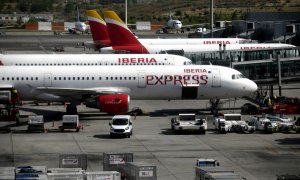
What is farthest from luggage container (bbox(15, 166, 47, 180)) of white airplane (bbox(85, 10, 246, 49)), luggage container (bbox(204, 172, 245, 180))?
white airplane (bbox(85, 10, 246, 49))

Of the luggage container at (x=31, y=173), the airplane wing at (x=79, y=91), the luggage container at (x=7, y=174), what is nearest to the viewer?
the luggage container at (x=7, y=174)

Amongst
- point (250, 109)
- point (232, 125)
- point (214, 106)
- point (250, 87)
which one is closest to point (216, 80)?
point (214, 106)

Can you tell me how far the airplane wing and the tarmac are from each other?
243cm

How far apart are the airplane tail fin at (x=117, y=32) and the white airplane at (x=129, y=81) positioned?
2956 cm

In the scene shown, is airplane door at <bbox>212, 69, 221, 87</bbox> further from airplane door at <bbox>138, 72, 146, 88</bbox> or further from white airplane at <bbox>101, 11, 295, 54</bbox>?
white airplane at <bbox>101, 11, 295, 54</bbox>

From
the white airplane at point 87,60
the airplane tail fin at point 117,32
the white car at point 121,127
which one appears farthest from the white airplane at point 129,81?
the airplane tail fin at point 117,32

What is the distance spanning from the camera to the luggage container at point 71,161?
155 feet

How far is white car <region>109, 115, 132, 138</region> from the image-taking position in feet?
208

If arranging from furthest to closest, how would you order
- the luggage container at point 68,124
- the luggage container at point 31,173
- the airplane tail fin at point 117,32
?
the airplane tail fin at point 117,32 → the luggage container at point 68,124 → the luggage container at point 31,173

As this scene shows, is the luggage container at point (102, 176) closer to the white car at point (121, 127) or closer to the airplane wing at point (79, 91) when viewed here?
the white car at point (121, 127)

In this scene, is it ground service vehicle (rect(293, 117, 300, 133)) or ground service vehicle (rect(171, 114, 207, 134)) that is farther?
ground service vehicle (rect(293, 117, 300, 133))

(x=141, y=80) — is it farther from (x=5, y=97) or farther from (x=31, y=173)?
(x=31, y=173)

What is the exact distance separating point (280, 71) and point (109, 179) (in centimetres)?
4449

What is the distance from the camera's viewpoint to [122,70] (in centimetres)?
7431
